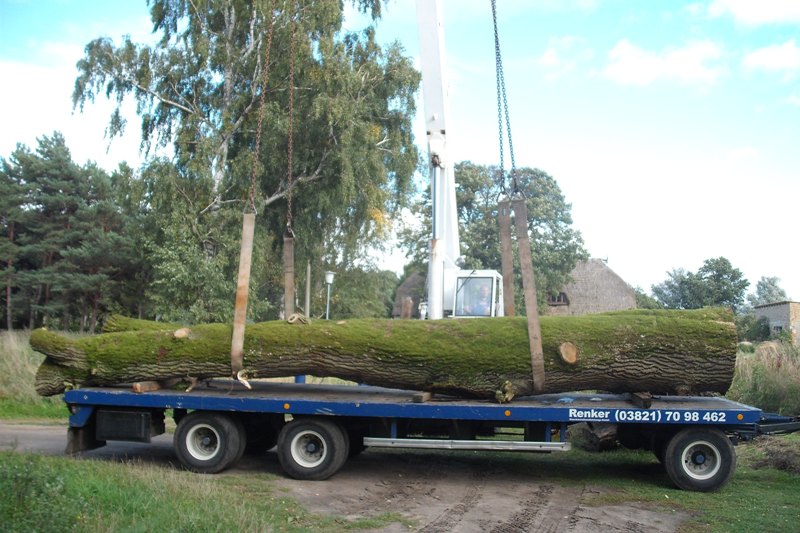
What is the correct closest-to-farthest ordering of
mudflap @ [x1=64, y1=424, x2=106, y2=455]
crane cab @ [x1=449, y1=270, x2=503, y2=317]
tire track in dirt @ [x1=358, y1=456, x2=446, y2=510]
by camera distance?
tire track in dirt @ [x1=358, y1=456, x2=446, y2=510], mudflap @ [x1=64, y1=424, x2=106, y2=455], crane cab @ [x1=449, y1=270, x2=503, y2=317]

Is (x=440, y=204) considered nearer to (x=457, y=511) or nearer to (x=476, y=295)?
(x=476, y=295)

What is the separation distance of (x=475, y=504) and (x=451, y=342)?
1973mm

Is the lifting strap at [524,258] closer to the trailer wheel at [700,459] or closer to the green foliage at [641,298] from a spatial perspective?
the trailer wheel at [700,459]

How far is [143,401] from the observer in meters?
9.18

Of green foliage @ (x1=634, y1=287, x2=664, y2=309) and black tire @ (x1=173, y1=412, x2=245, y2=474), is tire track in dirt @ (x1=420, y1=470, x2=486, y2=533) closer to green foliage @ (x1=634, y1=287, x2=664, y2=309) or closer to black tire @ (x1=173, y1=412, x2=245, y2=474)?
black tire @ (x1=173, y1=412, x2=245, y2=474)

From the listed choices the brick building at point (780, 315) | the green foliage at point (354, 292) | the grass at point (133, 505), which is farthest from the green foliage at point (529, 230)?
the grass at point (133, 505)

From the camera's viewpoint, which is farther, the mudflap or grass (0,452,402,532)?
the mudflap

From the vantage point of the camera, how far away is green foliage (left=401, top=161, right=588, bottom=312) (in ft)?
128

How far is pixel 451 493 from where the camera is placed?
27.3 ft

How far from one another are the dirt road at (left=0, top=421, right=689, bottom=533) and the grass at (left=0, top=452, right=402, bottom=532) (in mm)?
517

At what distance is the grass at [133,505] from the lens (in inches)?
204

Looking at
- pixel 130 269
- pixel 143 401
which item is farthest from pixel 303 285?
pixel 143 401

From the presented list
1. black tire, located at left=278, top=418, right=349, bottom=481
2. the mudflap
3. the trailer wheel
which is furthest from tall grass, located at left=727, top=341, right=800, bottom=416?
the mudflap

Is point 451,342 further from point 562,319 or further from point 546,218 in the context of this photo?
point 546,218
